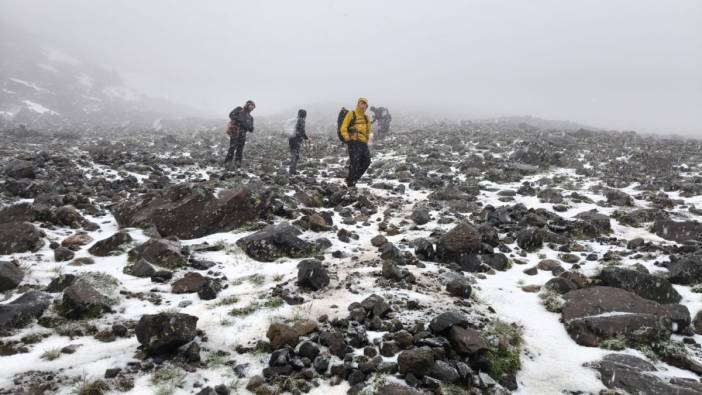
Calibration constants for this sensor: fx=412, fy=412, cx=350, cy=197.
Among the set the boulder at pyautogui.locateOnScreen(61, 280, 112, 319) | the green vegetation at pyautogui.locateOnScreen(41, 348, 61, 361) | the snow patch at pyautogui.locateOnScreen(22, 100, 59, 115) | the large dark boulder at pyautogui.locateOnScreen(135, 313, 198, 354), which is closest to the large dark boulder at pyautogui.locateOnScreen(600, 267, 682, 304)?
the large dark boulder at pyautogui.locateOnScreen(135, 313, 198, 354)

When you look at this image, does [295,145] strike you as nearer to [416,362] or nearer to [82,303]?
[82,303]

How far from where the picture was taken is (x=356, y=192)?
12609mm

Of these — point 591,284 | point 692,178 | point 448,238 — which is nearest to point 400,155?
point 692,178

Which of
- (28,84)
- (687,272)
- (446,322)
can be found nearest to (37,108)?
(28,84)

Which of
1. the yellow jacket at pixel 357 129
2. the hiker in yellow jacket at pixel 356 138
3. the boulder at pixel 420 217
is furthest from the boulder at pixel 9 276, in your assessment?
the yellow jacket at pixel 357 129

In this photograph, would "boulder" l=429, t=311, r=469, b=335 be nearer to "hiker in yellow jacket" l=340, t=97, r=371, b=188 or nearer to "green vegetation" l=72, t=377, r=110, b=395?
"green vegetation" l=72, t=377, r=110, b=395

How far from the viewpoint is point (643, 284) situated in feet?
20.7

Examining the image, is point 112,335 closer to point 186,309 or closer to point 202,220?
point 186,309

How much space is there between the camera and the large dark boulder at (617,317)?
5273 mm

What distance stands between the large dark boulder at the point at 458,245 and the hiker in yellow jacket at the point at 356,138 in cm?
630

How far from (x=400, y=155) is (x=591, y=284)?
565 inches

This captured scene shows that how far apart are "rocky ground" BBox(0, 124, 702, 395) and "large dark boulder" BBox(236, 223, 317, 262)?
0.03 m

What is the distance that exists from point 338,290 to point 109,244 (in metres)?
4.42

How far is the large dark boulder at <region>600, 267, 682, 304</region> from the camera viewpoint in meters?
6.17
